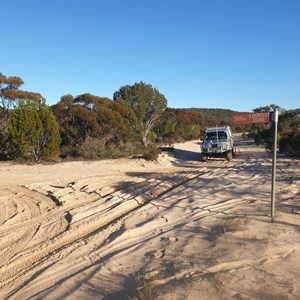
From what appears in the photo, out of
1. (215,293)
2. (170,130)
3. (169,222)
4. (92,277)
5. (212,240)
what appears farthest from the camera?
(170,130)

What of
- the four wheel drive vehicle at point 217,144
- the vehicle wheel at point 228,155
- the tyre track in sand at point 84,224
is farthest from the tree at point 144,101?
the tyre track in sand at point 84,224

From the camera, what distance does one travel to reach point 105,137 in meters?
24.0

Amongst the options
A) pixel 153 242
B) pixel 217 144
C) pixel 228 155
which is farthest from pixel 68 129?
pixel 153 242

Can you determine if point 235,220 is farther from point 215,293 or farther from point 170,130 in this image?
point 170,130

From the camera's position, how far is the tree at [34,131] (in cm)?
1912

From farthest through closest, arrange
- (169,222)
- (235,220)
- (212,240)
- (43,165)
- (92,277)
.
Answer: (43,165) < (169,222) < (235,220) < (212,240) < (92,277)

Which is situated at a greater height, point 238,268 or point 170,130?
point 170,130

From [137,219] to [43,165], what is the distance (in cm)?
1193

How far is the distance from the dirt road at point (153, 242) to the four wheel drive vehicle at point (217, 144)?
10236 millimetres

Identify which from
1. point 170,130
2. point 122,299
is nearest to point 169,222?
point 122,299

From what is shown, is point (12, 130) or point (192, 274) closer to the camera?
point (192, 274)

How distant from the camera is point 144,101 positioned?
32375 millimetres

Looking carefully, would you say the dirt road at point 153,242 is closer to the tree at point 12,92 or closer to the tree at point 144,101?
the tree at point 12,92

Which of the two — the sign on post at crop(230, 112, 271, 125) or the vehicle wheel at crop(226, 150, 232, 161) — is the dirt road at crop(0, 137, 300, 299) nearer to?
the sign on post at crop(230, 112, 271, 125)
